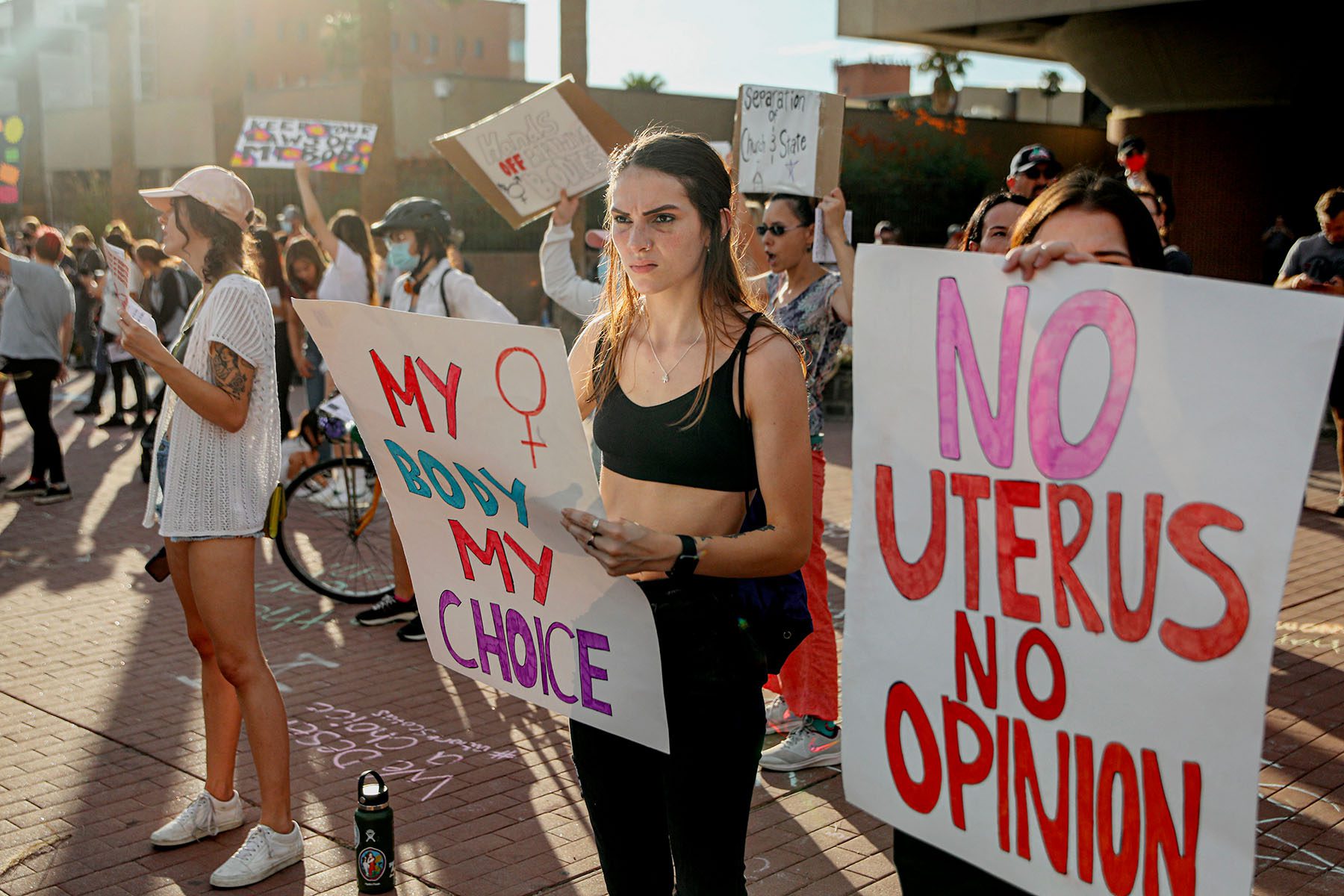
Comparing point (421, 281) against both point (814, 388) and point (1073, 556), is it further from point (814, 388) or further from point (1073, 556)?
point (1073, 556)

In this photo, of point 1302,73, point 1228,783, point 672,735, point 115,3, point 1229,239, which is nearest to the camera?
point 1228,783

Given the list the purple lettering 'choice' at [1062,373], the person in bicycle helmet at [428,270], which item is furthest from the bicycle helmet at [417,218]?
the purple lettering 'choice' at [1062,373]

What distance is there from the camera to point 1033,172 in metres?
4.95

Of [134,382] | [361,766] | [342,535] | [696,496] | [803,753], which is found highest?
[696,496]

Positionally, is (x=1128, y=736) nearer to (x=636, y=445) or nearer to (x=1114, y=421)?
(x=1114, y=421)

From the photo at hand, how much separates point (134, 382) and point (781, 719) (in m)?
10.6

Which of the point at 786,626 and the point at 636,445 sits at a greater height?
the point at 636,445

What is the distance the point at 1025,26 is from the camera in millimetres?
22828

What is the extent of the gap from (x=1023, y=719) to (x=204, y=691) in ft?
9.46

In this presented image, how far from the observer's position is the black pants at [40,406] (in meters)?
10.0

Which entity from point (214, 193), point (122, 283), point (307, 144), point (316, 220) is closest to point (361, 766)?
point (122, 283)

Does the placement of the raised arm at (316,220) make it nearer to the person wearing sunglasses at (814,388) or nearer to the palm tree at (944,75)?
the person wearing sunglasses at (814,388)

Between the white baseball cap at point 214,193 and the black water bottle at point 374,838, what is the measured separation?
5.65 feet

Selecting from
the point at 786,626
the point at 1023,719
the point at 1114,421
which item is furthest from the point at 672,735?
the point at 1114,421
